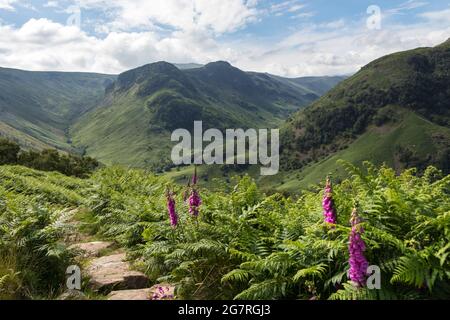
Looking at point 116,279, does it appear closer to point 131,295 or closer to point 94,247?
point 131,295

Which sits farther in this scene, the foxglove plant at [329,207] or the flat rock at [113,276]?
the flat rock at [113,276]

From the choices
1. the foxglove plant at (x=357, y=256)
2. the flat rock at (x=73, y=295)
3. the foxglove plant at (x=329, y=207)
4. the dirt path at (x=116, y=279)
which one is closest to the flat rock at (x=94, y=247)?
the dirt path at (x=116, y=279)

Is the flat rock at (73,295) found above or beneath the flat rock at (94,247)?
above

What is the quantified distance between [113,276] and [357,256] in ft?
16.1

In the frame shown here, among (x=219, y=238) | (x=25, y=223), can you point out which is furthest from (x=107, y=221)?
(x=219, y=238)

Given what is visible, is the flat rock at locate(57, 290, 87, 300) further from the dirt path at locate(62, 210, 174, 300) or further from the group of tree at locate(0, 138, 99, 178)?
the group of tree at locate(0, 138, 99, 178)

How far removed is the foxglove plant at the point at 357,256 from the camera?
503 centimetres

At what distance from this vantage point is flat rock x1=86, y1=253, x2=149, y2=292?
290 inches

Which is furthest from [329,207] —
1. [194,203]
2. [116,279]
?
[116,279]

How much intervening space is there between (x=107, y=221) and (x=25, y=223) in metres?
5.30

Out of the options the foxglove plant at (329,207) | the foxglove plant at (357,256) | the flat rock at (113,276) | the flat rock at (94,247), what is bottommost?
the flat rock at (94,247)

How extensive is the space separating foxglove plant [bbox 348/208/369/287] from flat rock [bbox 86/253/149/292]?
14.4ft

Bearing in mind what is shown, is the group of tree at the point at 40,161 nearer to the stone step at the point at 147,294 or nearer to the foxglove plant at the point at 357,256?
the stone step at the point at 147,294

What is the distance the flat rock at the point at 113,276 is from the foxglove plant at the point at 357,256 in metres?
4.38
